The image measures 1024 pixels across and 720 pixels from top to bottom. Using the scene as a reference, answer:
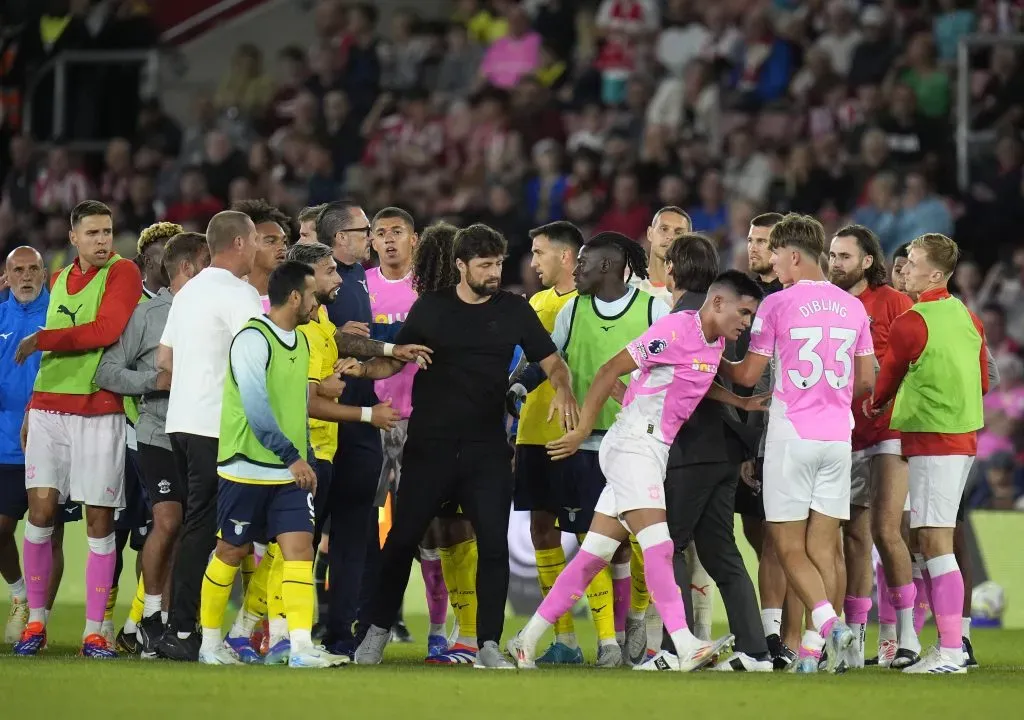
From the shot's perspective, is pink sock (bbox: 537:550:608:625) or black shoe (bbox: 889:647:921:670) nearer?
pink sock (bbox: 537:550:608:625)

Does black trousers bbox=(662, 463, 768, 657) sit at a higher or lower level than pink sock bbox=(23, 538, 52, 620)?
higher

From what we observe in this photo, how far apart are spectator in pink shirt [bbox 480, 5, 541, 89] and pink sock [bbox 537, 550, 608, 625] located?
39.5 ft

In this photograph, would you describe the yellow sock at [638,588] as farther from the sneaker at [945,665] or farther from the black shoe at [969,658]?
the black shoe at [969,658]

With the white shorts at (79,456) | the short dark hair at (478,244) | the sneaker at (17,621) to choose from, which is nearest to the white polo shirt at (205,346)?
the white shorts at (79,456)

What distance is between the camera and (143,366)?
991 centimetres

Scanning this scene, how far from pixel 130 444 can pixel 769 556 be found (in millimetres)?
3770

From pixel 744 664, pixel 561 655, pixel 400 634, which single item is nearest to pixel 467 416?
pixel 561 655

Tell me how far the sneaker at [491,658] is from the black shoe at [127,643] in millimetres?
2365

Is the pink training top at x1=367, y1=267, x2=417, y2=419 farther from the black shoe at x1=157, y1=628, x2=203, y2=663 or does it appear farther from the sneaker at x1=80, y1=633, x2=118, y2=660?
the sneaker at x1=80, y1=633, x2=118, y2=660

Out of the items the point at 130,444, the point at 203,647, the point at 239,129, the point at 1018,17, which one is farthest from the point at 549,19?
the point at 203,647

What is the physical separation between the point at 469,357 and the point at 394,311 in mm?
1390

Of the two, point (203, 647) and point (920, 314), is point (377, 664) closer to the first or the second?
Result: point (203, 647)

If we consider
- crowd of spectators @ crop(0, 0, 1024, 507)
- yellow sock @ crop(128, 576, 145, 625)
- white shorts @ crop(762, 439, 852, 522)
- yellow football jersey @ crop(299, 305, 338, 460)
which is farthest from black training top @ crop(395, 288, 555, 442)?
crowd of spectators @ crop(0, 0, 1024, 507)

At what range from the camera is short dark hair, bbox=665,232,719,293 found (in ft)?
29.6
